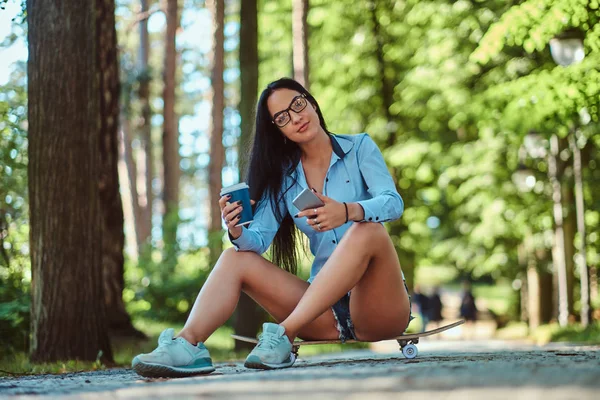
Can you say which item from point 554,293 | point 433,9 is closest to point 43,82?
point 433,9

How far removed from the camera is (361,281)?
15.0ft

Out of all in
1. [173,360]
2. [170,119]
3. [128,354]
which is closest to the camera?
[173,360]

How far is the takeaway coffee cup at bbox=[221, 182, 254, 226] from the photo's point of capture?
439 cm

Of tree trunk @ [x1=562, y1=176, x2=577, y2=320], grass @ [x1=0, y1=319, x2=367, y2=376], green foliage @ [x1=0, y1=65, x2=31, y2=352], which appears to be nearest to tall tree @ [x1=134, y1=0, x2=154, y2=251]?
grass @ [x1=0, y1=319, x2=367, y2=376]

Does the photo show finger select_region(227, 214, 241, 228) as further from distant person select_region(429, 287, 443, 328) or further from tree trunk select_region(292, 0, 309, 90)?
distant person select_region(429, 287, 443, 328)

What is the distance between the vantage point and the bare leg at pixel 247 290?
439cm

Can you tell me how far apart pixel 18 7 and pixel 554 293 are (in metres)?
17.5

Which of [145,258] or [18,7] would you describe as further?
[145,258]

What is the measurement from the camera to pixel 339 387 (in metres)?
2.98

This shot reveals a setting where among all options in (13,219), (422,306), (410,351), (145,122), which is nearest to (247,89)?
(13,219)

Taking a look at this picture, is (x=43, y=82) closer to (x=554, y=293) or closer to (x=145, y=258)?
(x=145, y=258)

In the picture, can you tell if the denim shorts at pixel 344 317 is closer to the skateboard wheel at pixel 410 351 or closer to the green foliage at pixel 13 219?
the skateboard wheel at pixel 410 351

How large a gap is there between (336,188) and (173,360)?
135 centimetres

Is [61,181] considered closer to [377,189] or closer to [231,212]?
[231,212]
